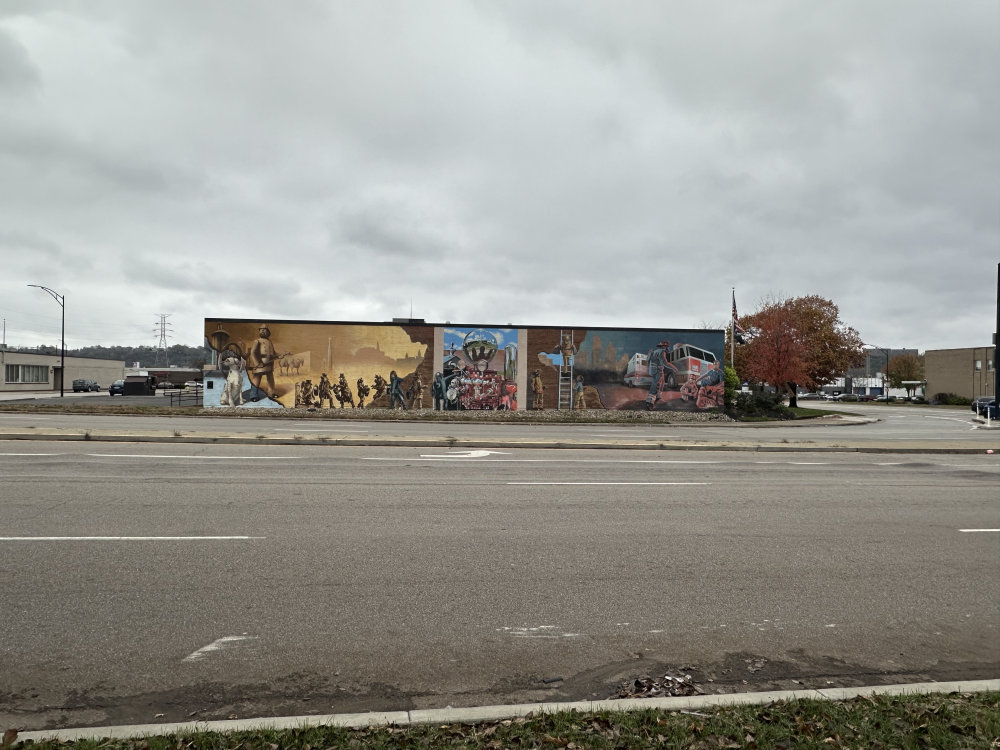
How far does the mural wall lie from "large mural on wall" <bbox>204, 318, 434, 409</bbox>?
56 millimetres

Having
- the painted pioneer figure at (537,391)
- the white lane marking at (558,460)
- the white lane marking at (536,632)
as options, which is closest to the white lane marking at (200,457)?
the white lane marking at (558,460)

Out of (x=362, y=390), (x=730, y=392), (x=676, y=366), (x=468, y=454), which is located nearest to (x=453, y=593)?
(x=468, y=454)

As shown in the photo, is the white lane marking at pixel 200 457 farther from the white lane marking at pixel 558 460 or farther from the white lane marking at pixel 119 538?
the white lane marking at pixel 119 538

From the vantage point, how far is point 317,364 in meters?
34.9

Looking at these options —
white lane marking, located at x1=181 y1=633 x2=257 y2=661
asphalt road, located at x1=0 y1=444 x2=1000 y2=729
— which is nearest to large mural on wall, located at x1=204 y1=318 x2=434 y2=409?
asphalt road, located at x1=0 y1=444 x2=1000 y2=729

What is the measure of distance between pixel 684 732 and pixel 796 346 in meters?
48.0

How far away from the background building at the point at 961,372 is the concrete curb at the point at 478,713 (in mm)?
85869

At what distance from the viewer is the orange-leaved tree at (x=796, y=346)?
46156 millimetres

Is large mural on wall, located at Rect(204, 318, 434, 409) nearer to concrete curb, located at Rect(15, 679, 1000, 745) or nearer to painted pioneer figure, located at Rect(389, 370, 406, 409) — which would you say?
painted pioneer figure, located at Rect(389, 370, 406, 409)

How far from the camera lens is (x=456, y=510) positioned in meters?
8.89

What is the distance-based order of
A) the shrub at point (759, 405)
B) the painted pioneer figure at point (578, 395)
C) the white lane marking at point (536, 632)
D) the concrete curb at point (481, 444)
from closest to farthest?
1. the white lane marking at point (536, 632)
2. the concrete curb at point (481, 444)
3. the painted pioneer figure at point (578, 395)
4. the shrub at point (759, 405)

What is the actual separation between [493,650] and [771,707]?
188 centimetres

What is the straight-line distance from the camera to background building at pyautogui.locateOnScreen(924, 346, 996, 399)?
242ft

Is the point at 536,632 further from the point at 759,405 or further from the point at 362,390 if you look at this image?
the point at 759,405
